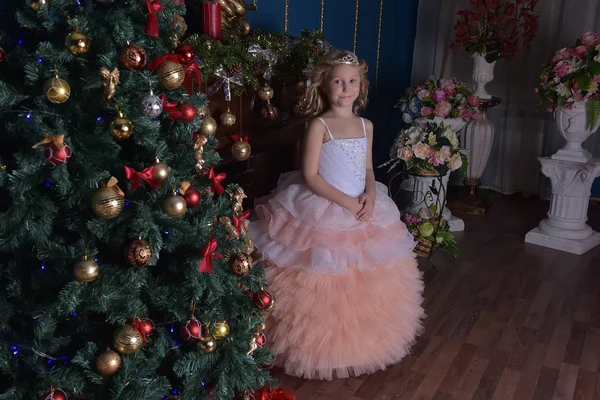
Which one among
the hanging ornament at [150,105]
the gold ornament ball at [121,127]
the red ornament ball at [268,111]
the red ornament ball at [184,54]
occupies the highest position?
the red ornament ball at [184,54]

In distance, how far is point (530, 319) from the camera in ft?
10.1

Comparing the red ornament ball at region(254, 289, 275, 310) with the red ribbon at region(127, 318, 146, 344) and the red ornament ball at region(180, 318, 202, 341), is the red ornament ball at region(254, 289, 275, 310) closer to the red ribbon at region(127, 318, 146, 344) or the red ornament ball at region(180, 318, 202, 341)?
the red ornament ball at region(180, 318, 202, 341)

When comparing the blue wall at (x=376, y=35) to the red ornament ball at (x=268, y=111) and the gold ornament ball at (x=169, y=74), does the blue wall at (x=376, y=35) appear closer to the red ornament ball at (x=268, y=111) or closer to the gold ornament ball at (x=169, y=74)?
the red ornament ball at (x=268, y=111)

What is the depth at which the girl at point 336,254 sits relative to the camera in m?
2.44

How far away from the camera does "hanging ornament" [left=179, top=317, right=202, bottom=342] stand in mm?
1773

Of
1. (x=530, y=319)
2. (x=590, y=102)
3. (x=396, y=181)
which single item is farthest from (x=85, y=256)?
(x=396, y=181)

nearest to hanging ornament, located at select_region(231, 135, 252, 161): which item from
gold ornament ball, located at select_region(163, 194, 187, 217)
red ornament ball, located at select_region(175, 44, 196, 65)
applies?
red ornament ball, located at select_region(175, 44, 196, 65)

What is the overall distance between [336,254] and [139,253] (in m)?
0.99

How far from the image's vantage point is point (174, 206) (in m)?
1.64

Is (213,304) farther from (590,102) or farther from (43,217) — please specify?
(590,102)

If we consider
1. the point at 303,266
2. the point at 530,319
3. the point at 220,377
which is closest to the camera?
the point at 220,377

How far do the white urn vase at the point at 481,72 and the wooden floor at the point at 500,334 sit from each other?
123 cm

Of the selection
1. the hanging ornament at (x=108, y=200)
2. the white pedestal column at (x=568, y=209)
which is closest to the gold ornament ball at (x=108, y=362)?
the hanging ornament at (x=108, y=200)

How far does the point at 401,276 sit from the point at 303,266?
497 millimetres
